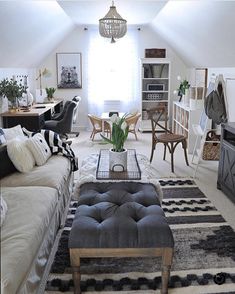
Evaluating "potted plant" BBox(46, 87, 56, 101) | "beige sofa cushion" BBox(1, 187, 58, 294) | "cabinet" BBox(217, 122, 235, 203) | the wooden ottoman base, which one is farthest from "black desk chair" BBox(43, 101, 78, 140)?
the wooden ottoman base

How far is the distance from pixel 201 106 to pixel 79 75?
3.16 meters

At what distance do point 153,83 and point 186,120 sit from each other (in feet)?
6.06

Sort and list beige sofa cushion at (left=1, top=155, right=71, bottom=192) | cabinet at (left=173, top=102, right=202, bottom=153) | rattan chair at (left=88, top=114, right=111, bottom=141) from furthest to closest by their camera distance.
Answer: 1. rattan chair at (left=88, top=114, right=111, bottom=141)
2. cabinet at (left=173, top=102, right=202, bottom=153)
3. beige sofa cushion at (left=1, top=155, right=71, bottom=192)

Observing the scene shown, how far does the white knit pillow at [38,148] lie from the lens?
9.33 ft

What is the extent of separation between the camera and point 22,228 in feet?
5.55

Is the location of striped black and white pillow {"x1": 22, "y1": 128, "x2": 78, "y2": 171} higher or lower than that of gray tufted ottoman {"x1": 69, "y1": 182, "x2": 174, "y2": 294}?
higher

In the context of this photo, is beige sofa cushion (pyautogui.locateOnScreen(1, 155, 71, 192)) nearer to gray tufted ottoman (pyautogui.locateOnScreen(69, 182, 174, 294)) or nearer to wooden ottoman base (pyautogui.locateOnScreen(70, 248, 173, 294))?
gray tufted ottoman (pyautogui.locateOnScreen(69, 182, 174, 294))

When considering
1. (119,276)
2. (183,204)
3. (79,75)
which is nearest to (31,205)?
(119,276)

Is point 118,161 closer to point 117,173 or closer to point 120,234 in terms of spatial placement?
point 117,173

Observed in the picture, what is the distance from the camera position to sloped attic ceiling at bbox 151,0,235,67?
3.36m

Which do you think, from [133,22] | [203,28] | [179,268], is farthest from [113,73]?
[179,268]

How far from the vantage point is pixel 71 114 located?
5.61 m

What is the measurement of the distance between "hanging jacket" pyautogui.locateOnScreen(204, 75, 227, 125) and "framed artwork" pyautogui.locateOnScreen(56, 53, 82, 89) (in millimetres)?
3915

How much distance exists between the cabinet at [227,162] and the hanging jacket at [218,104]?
389 millimetres
